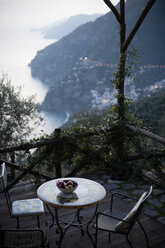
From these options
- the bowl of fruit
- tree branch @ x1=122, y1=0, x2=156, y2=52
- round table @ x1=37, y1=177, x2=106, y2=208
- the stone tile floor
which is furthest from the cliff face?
the bowl of fruit

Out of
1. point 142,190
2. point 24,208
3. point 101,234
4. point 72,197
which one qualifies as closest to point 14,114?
point 142,190

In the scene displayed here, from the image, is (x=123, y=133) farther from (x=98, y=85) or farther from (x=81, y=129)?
(x=98, y=85)

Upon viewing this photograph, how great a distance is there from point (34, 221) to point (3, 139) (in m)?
6.41

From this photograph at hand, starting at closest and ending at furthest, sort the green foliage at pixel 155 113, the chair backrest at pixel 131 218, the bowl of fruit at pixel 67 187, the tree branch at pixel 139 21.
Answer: the chair backrest at pixel 131 218 → the bowl of fruit at pixel 67 187 → the tree branch at pixel 139 21 → the green foliage at pixel 155 113

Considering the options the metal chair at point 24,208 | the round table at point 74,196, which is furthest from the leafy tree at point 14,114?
the round table at point 74,196

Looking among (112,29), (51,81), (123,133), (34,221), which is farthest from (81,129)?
(51,81)

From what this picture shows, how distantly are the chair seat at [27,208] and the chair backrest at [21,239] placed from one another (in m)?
0.47

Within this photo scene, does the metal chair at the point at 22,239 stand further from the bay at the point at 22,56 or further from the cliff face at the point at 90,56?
the bay at the point at 22,56

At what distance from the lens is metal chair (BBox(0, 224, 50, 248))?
185 cm

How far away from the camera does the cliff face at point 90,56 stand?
20.6 meters

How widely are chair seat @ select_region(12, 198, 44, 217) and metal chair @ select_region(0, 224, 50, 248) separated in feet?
1.54

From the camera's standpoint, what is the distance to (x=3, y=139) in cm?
900

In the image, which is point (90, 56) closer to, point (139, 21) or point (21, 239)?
point (139, 21)

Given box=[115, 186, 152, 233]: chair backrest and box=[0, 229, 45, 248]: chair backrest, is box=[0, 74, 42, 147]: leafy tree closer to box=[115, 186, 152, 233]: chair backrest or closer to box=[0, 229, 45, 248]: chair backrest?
box=[0, 229, 45, 248]: chair backrest
